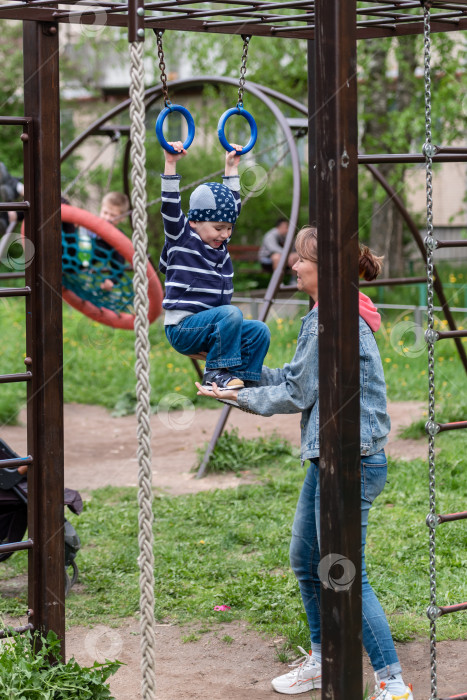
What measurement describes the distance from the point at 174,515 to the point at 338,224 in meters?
3.71

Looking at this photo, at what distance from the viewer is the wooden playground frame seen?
2.28m

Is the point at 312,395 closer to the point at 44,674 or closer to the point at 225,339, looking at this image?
the point at 225,339

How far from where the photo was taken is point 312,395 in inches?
113

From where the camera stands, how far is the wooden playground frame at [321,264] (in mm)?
2279

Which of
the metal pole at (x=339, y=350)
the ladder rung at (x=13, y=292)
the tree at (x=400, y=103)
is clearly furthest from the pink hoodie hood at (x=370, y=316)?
the tree at (x=400, y=103)

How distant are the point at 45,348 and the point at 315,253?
991mm

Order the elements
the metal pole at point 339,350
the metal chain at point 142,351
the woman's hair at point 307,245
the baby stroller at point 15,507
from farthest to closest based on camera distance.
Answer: the baby stroller at point 15,507, the woman's hair at point 307,245, the metal pole at point 339,350, the metal chain at point 142,351

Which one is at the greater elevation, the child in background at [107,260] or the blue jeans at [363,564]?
the child in background at [107,260]

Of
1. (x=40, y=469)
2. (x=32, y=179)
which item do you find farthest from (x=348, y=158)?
(x=40, y=469)

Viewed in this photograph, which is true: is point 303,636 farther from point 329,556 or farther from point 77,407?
point 77,407

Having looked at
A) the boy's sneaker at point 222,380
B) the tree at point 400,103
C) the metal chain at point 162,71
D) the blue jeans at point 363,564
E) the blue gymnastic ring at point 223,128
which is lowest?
the blue jeans at point 363,564

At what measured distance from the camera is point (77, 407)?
358 inches

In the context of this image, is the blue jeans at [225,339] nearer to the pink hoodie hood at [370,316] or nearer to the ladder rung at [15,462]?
the pink hoodie hood at [370,316]

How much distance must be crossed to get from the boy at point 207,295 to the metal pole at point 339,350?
0.94 metres
